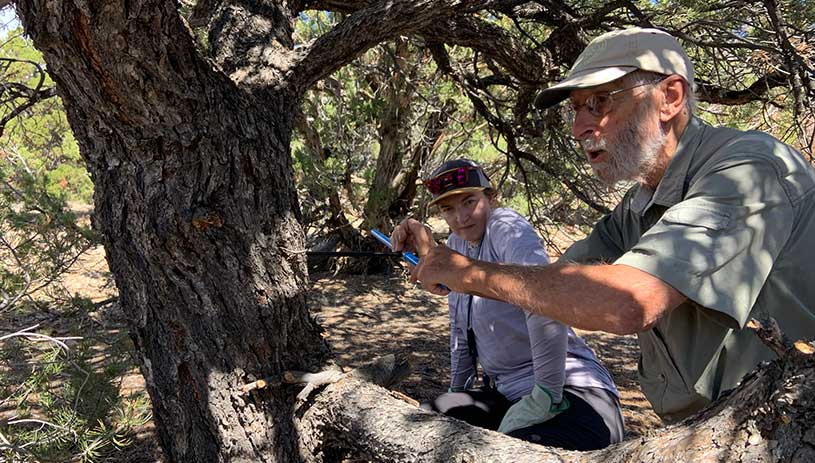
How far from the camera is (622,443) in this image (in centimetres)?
147

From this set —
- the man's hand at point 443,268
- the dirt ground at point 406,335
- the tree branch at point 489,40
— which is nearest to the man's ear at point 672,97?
the man's hand at point 443,268

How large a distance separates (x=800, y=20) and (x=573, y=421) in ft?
9.41

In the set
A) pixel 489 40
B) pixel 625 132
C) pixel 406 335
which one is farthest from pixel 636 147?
pixel 406 335

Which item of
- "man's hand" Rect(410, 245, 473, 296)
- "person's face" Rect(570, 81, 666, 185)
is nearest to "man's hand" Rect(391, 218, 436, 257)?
"man's hand" Rect(410, 245, 473, 296)

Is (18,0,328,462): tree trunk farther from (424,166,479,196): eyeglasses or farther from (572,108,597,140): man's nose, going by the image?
(572,108,597,140): man's nose

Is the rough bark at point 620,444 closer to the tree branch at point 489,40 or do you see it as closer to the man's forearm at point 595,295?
the man's forearm at point 595,295

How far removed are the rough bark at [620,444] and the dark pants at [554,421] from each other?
15.3 inches

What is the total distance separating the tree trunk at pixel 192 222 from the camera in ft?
5.93

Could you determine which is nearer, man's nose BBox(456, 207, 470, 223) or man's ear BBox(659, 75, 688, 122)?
man's ear BBox(659, 75, 688, 122)

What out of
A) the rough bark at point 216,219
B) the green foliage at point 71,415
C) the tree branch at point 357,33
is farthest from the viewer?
the tree branch at point 357,33

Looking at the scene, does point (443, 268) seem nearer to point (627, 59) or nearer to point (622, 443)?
point (622, 443)

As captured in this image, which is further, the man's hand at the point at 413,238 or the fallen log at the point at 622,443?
the man's hand at the point at 413,238

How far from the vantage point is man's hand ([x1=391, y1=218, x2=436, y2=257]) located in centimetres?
207

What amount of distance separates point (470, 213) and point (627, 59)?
45.8 inches
